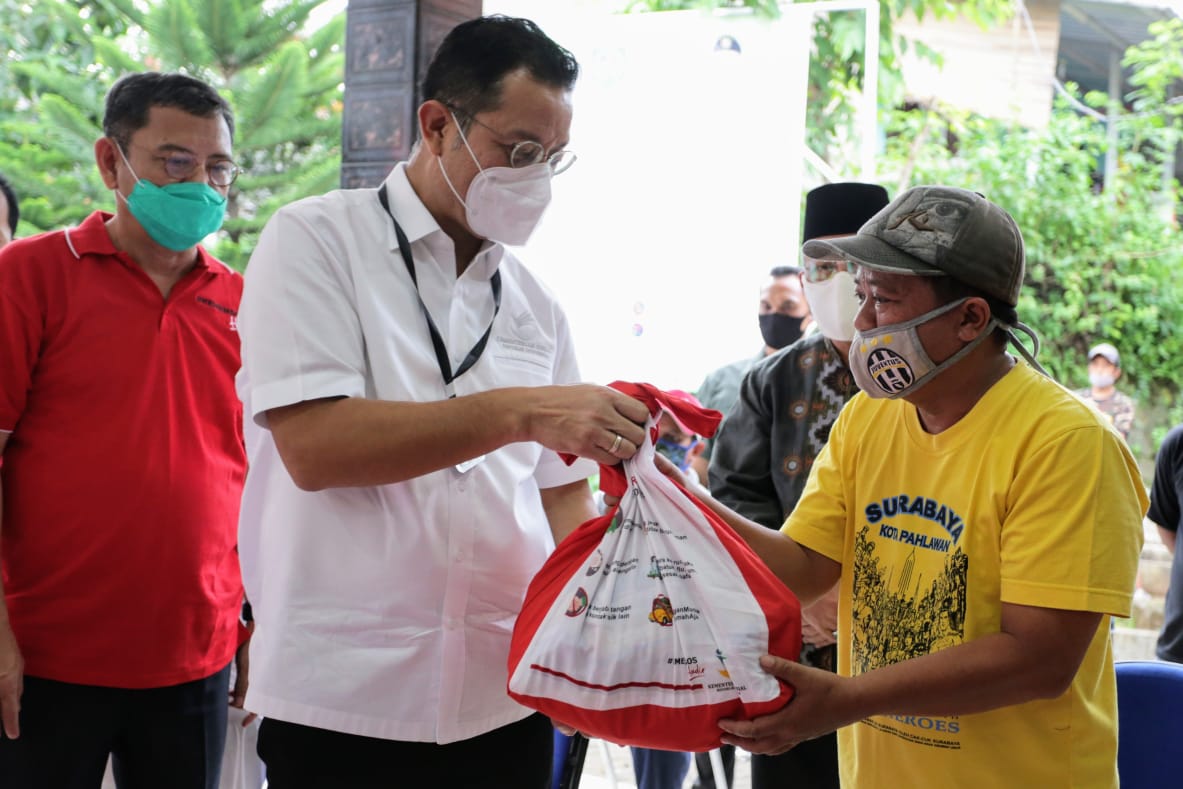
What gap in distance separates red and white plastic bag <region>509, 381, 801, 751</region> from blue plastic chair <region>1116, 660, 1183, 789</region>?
0.95 metres

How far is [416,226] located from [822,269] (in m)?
1.23

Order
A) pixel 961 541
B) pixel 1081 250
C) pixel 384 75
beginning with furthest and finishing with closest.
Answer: pixel 1081 250 < pixel 384 75 < pixel 961 541

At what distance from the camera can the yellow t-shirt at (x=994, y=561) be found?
4.81 feet

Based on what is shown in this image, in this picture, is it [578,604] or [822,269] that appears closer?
[578,604]

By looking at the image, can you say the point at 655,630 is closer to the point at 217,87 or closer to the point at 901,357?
the point at 901,357

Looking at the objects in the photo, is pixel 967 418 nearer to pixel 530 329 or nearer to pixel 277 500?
pixel 530 329

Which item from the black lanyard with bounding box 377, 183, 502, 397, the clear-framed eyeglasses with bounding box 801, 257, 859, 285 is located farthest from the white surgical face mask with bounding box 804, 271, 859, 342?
the black lanyard with bounding box 377, 183, 502, 397

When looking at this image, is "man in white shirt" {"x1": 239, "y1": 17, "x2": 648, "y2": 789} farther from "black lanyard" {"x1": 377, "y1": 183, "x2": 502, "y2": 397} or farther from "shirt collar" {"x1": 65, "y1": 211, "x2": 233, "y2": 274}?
"shirt collar" {"x1": 65, "y1": 211, "x2": 233, "y2": 274}

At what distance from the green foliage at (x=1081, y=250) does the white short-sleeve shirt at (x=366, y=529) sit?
715 cm

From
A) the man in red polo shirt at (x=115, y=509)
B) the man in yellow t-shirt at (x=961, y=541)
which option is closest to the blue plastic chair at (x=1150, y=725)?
the man in yellow t-shirt at (x=961, y=541)

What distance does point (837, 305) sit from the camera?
255cm

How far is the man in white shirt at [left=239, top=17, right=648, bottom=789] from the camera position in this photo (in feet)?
4.86

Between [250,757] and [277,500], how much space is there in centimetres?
140

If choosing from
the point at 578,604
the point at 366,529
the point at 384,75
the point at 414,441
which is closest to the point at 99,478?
the point at 366,529
